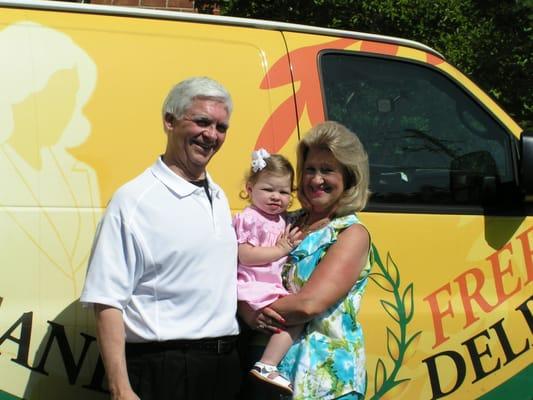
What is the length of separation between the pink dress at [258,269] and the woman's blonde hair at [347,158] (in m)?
0.25

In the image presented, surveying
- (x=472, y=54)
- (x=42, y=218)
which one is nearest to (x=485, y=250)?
(x=42, y=218)

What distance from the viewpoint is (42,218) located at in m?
3.34

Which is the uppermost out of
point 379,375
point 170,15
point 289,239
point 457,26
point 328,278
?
Result: point 457,26

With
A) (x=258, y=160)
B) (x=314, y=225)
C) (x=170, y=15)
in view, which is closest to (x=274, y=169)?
(x=258, y=160)

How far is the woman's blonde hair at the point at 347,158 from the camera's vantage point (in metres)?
3.26

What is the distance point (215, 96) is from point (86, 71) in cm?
71

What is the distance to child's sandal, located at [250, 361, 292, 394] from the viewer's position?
125 inches

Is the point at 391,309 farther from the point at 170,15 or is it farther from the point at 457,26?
the point at 457,26

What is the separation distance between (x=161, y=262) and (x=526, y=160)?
183 centimetres

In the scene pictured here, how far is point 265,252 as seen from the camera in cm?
328

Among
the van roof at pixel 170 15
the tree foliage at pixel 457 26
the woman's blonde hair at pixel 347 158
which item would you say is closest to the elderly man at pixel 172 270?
the woman's blonde hair at pixel 347 158

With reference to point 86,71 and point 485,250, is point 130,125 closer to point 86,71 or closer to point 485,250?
point 86,71

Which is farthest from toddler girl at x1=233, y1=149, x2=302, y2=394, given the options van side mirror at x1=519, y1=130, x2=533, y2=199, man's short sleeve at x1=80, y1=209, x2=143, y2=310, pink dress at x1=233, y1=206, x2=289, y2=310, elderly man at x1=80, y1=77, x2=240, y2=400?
van side mirror at x1=519, y1=130, x2=533, y2=199

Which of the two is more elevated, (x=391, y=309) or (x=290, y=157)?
(x=290, y=157)
